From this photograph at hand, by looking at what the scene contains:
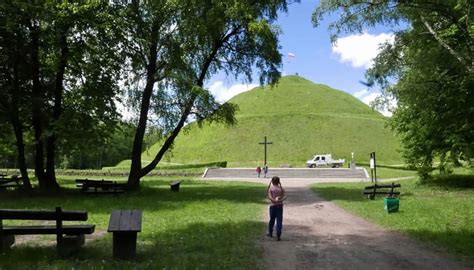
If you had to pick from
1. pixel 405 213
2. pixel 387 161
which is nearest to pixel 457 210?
pixel 405 213

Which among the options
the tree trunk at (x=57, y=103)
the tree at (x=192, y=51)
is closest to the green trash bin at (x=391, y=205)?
the tree at (x=192, y=51)

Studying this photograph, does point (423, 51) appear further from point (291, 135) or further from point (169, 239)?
point (291, 135)

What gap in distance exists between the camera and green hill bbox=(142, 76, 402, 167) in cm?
6506

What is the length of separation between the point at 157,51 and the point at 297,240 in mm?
15040

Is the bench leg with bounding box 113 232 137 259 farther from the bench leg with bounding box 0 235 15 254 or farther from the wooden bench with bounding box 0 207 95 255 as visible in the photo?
the bench leg with bounding box 0 235 15 254

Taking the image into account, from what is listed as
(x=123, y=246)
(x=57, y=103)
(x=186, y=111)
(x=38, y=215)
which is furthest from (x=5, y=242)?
(x=186, y=111)

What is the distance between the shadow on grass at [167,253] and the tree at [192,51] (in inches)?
440

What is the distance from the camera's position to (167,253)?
8.91m

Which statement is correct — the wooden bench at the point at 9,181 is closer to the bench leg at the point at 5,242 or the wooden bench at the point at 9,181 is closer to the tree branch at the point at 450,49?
the bench leg at the point at 5,242

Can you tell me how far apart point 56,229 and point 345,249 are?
537 cm

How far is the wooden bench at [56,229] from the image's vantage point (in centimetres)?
830

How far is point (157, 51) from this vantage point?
2341 centimetres

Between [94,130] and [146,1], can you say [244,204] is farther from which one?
Result: [146,1]

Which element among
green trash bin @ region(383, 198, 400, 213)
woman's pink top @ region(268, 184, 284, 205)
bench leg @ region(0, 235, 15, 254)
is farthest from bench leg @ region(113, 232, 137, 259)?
green trash bin @ region(383, 198, 400, 213)
